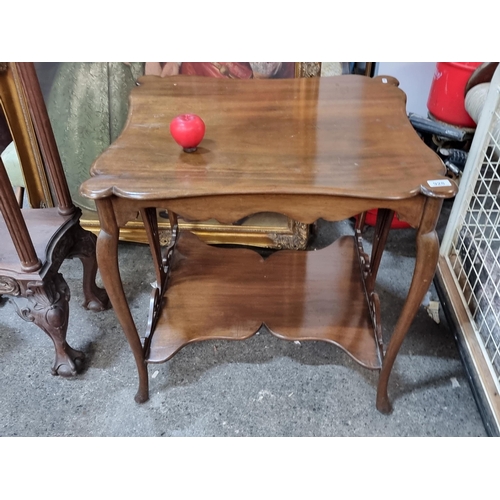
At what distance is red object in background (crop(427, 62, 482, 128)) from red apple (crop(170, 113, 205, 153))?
3.62ft

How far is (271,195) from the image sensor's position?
0.84 meters

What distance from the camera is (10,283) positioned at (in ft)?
3.68

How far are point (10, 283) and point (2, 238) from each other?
0.14 meters

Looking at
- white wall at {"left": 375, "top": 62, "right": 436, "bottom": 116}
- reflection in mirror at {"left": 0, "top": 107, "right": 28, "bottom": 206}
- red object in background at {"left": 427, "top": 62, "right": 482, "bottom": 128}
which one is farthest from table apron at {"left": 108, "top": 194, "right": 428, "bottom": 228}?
white wall at {"left": 375, "top": 62, "right": 436, "bottom": 116}

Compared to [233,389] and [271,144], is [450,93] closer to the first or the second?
[271,144]

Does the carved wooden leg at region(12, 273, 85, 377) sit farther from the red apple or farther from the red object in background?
the red object in background

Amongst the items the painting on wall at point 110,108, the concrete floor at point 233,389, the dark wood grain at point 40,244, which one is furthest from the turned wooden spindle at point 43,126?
the concrete floor at point 233,389

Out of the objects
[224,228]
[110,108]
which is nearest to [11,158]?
[110,108]

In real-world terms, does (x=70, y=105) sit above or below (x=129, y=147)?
below

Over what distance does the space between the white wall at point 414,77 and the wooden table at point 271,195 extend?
0.67 meters

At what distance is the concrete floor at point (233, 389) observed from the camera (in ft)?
3.81

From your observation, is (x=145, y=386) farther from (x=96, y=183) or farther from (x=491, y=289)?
(x=491, y=289)

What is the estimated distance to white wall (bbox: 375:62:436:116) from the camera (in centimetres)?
176

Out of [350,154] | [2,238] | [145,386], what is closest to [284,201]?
[350,154]
